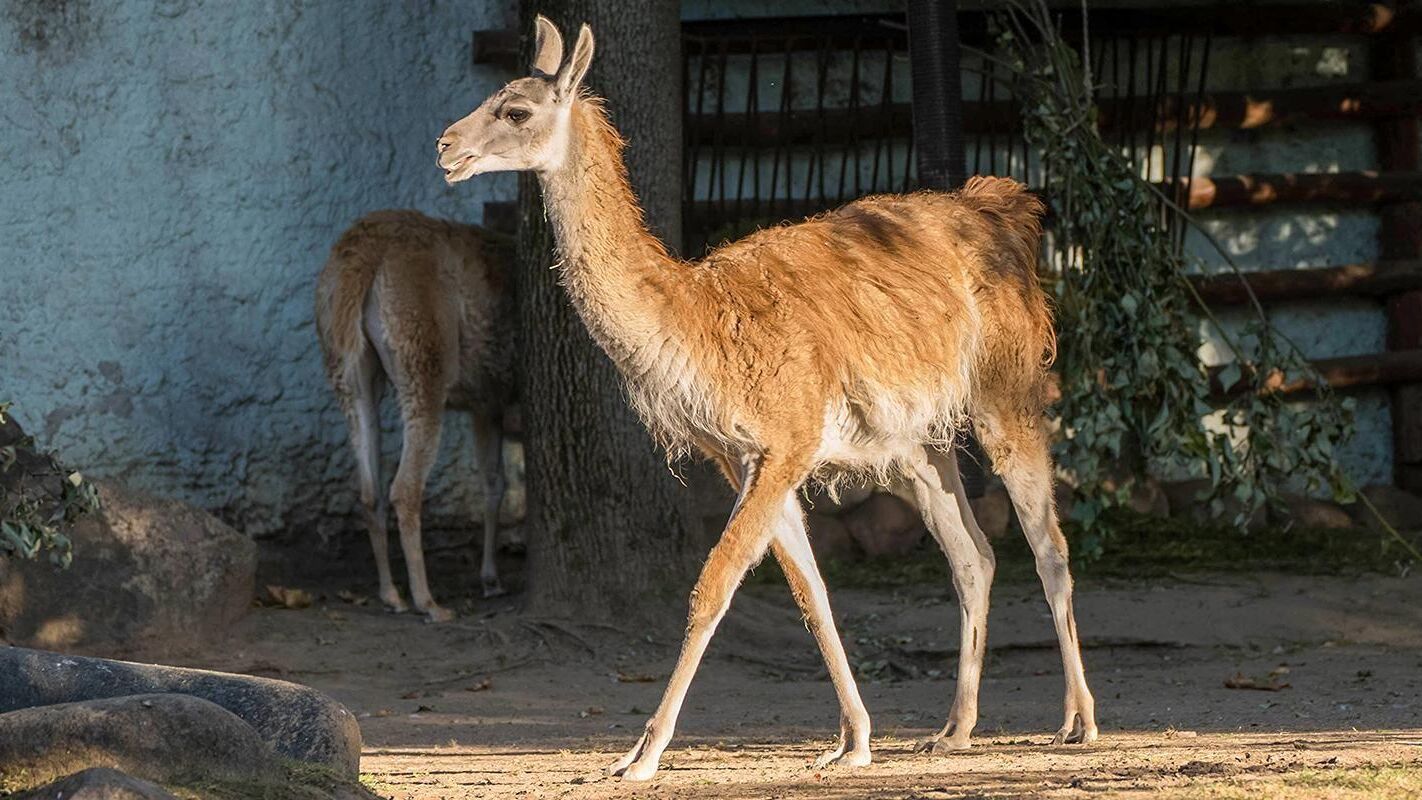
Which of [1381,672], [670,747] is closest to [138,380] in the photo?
[670,747]

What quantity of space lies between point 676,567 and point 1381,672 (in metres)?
3.37

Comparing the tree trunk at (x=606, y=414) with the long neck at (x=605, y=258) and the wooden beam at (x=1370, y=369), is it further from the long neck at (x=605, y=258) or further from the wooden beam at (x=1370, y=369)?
Answer: the wooden beam at (x=1370, y=369)

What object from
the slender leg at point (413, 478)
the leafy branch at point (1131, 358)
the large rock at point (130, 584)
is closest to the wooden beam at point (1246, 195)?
the slender leg at point (413, 478)

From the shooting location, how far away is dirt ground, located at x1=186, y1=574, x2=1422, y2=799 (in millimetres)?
5684

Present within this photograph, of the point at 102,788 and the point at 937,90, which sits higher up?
the point at 937,90

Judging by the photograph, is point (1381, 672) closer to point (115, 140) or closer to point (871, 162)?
point (871, 162)

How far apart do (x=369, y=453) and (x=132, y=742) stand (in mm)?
5298

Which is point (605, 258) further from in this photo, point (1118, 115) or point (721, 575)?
point (1118, 115)

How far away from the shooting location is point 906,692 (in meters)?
8.33

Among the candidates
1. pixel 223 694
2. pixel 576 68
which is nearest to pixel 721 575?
pixel 223 694

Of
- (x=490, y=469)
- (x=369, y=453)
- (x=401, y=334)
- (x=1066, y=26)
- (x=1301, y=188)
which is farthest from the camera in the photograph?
(x=1301, y=188)

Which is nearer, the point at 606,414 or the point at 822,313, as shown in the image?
the point at 822,313

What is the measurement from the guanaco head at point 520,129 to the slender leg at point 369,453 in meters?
3.84

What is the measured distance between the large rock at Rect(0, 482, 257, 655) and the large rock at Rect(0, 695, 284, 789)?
12.3ft
